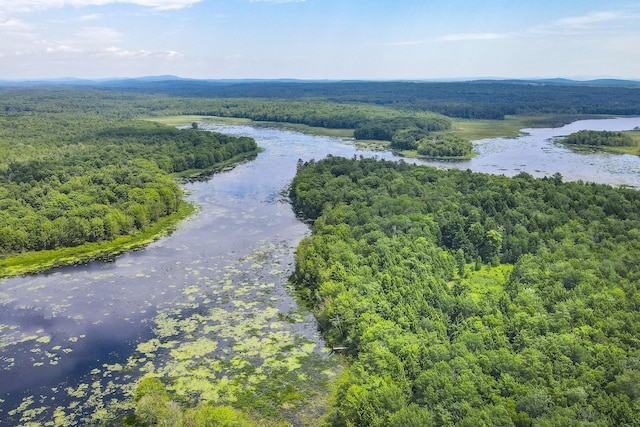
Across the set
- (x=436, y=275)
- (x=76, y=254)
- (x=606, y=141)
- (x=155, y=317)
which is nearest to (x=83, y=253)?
(x=76, y=254)

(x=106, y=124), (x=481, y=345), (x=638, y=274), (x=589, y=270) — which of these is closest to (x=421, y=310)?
(x=481, y=345)

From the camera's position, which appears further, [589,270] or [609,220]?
[609,220]

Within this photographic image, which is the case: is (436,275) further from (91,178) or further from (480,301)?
(91,178)

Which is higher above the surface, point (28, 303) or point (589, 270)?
point (589, 270)

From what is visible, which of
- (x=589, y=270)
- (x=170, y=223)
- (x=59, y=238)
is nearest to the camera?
(x=589, y=270)

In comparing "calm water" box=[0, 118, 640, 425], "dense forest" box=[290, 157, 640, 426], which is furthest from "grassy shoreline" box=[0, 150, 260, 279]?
"dense forest" box=[290, 157, 640, 426]

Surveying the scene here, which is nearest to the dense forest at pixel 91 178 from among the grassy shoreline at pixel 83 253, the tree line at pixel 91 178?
the tree line at pixel 91 178

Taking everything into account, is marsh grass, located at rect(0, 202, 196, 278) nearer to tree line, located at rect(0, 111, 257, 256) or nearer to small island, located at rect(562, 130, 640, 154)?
tree line, located at rect(0, 111, 257, 256)

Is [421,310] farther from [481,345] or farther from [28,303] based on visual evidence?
[28,303]
